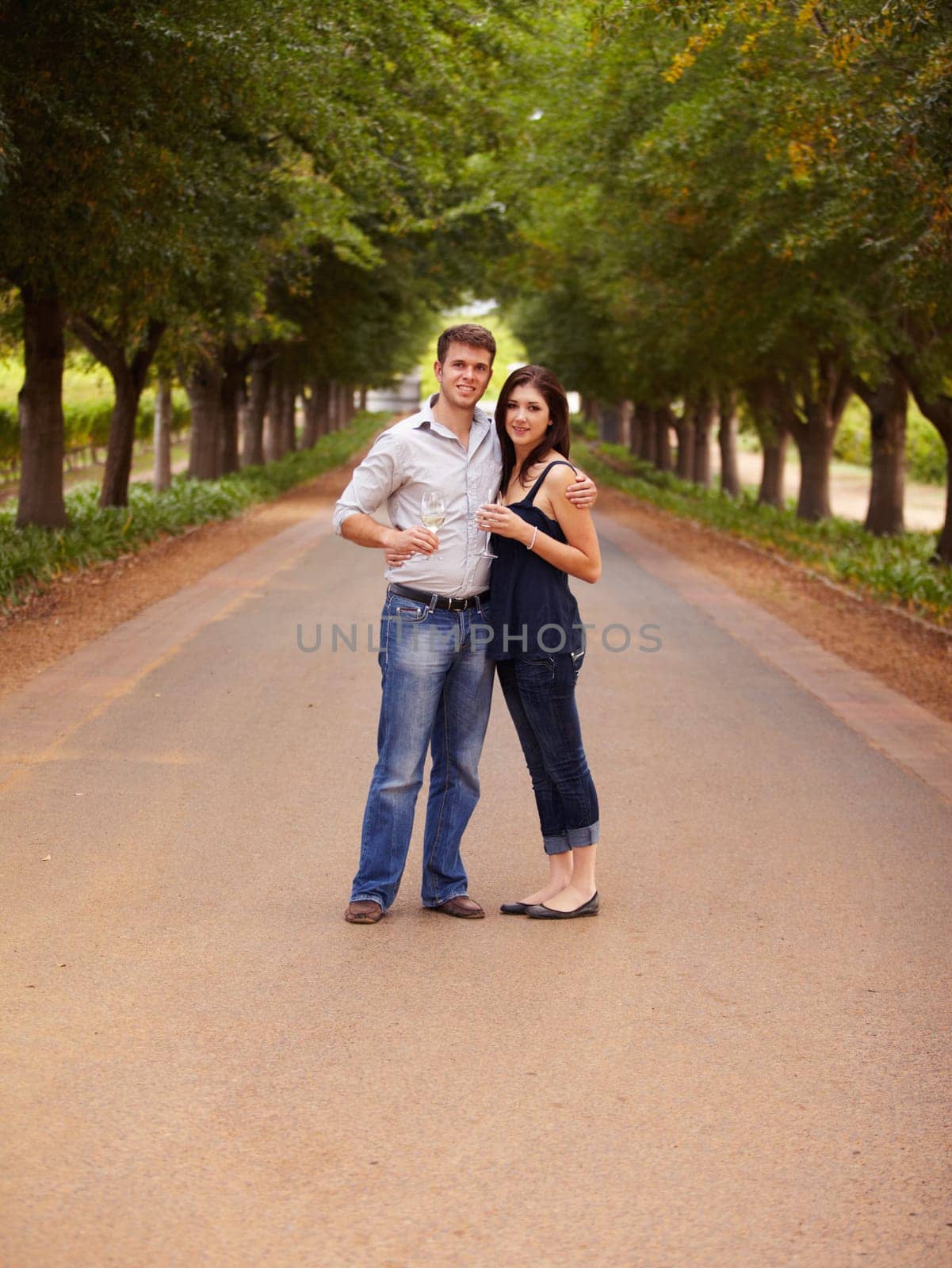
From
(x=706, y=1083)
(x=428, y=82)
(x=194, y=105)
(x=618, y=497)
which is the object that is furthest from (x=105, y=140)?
(x=618, y=497)

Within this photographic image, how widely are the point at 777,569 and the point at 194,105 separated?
1033 cm

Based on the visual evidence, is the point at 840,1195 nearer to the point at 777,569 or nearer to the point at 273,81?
the point at 273,81

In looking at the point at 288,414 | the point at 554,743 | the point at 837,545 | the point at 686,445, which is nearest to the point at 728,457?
the point at 686,445

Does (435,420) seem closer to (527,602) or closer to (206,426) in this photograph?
(527,602)

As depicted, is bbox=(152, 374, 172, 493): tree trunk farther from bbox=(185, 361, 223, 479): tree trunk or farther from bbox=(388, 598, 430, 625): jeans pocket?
bbox=(388, 598, 430, 625): jeans pocket

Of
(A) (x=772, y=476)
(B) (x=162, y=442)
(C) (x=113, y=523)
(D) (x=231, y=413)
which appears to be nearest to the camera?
(C) (x=113, y=523)

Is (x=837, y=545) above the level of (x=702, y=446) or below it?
below

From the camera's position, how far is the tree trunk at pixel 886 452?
2642 cm

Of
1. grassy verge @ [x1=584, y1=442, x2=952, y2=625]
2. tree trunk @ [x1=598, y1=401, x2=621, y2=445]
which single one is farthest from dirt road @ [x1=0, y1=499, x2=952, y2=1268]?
tree trunk @ [x1=598, y1=401, x2=621, y2=445]

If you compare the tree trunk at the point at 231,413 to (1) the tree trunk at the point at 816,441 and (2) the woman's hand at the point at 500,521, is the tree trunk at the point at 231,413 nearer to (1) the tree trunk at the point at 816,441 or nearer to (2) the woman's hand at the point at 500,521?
(1) the tree trunk at the point at 816,441

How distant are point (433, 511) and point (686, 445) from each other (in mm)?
45625

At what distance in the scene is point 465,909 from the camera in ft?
18.5

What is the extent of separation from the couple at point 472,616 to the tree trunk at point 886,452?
2184 centimetres

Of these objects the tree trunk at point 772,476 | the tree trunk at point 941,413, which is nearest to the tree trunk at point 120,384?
the tree trunk at point 941,413
